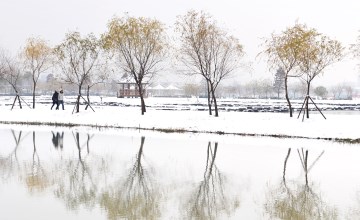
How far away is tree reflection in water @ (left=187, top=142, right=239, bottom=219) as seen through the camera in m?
11.2

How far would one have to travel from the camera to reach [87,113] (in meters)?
39.9

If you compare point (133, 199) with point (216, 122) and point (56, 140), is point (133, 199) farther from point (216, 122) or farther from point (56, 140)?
point (216, 122)

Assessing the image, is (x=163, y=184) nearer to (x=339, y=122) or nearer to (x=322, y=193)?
(x=322, y=193)

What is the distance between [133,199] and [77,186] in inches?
96.2

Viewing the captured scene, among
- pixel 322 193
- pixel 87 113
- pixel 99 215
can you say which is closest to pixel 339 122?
pixel 322 193

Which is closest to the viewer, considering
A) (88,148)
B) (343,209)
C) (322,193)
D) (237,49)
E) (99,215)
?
(99,215)

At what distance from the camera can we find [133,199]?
491 inches

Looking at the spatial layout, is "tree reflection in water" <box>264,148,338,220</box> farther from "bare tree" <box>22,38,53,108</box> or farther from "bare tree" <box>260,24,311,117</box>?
"bare tree" <box>22,38,53,108</box>

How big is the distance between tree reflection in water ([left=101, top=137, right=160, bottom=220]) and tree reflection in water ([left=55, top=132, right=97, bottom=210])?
0.48 m

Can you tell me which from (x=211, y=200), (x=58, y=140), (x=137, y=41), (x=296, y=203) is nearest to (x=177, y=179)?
(x=211, y=200)

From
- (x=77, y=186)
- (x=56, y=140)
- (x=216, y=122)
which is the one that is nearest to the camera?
(x=77, y=186)

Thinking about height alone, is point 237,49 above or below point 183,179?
above

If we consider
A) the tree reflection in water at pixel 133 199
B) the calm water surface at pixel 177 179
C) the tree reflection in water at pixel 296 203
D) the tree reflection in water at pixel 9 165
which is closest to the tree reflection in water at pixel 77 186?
the calm water surface at pixel 177 179

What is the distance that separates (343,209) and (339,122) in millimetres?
20482
